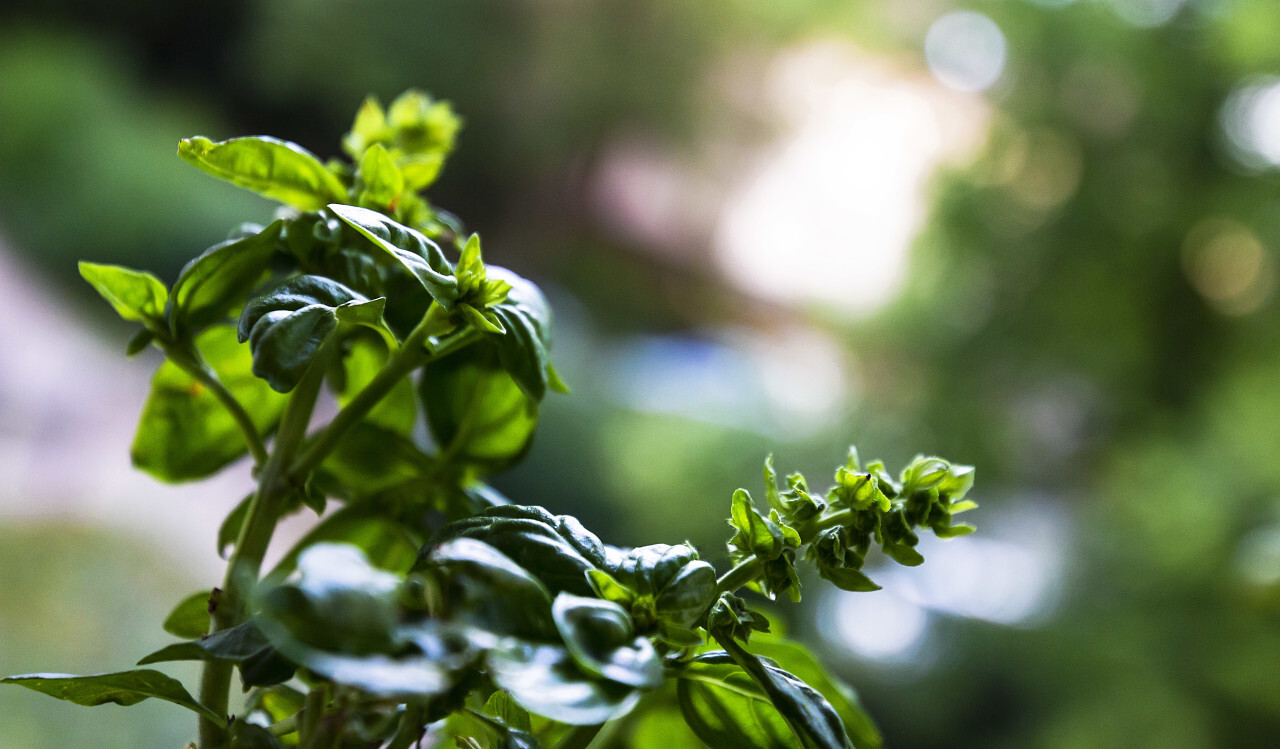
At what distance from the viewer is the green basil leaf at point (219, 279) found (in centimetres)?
19

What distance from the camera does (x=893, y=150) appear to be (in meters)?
1.88

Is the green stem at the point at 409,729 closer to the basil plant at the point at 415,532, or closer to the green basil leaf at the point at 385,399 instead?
the basil plant at the point at 415,532

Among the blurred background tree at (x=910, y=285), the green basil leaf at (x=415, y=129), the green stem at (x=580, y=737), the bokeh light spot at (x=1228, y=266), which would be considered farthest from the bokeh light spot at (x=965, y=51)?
the green stem at (x=580, y=737)

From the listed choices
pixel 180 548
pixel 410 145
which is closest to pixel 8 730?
pixel 180 548

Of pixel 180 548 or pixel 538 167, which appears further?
pixel 538 167

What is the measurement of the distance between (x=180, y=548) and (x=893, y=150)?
151 cm

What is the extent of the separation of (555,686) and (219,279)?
0.43 ft

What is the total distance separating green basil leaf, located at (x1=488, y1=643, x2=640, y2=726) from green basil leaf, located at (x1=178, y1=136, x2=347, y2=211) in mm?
127

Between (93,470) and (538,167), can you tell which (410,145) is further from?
(538,167)

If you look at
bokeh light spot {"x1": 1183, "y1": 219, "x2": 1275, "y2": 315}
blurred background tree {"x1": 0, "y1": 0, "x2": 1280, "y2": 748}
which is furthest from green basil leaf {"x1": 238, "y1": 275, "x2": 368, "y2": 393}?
bokeh light spot {"x1": 1183, "y1": 219, "x2": 1275, "y2": 315}

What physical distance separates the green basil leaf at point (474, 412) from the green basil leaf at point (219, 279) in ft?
0.16

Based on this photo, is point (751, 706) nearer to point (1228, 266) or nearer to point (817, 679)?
point (817, 679)

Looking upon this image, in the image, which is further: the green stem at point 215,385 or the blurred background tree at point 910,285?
the blurred background tree at point 910,285

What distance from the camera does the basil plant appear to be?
0.12 meters
